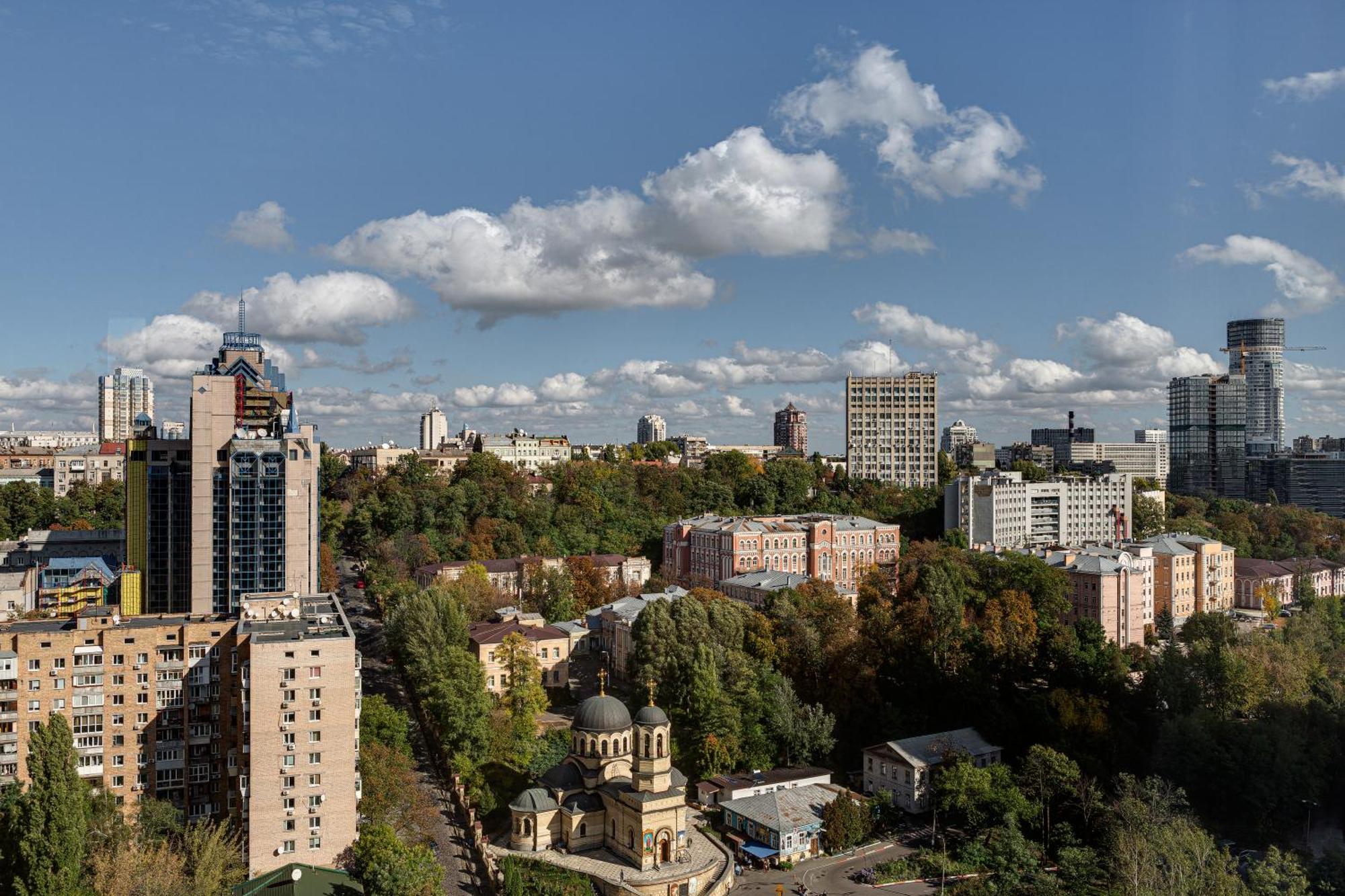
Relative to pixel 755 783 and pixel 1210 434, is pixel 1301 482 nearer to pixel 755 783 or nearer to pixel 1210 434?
pixel 1210 434

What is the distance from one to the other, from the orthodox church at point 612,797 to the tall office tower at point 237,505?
14346 millimetres

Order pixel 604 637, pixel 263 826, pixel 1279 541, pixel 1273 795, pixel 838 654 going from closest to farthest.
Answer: pixel 263 826, pixel 1273 795, pixel 838 654, pixel 604 637, pixel 1279 541

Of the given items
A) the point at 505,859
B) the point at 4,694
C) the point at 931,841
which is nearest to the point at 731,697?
the point at 931,841

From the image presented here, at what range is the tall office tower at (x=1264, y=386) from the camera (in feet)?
267

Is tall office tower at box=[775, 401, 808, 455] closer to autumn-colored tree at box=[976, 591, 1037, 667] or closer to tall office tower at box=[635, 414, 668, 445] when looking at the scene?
tall office tower at box=[635, 414, 668, 445]

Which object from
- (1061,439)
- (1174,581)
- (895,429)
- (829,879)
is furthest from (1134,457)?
(829,879)

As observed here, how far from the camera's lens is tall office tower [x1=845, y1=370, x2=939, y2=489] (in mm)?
70500

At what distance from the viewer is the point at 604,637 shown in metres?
39.1

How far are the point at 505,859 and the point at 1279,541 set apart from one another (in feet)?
172

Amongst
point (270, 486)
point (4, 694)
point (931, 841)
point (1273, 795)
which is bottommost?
point (931, 841)

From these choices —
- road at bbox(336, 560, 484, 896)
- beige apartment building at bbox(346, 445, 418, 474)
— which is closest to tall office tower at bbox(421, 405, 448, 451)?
beige apartment building at bbox(346, 445, 418, 474)

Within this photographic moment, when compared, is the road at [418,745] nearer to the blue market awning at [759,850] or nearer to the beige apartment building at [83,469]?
the blue market awning at [759,850]

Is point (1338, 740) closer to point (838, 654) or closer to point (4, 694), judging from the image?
point (838, 654)

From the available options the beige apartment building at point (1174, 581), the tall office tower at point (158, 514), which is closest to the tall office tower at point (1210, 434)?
the beige apartment building at point (1174, 581)
